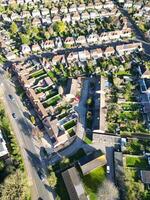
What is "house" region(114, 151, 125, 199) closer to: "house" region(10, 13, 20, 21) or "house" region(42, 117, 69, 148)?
"house" region(42, 117, 69, 148)

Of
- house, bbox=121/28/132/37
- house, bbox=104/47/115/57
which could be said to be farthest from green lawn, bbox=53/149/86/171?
house, bbox=121/28/132/37

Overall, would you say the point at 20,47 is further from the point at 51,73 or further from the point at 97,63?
the point at 97,63

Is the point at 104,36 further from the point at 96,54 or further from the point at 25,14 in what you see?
the point at 25,14

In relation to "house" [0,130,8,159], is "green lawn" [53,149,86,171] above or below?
below

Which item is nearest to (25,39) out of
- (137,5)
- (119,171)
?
(137,5)

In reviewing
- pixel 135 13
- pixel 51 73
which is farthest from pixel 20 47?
pixel 135 13

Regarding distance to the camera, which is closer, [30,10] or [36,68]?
[36,68]

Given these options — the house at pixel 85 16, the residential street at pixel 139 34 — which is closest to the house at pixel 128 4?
the residential street at pixel 139 34
